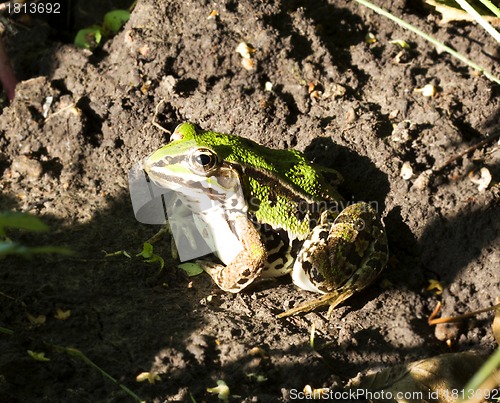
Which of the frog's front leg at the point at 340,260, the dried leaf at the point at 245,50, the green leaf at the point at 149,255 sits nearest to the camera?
the frog's front leg at the point at 340,260

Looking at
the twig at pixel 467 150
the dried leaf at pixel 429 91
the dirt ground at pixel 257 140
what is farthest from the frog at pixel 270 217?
the dried leaf at pixel 429 91

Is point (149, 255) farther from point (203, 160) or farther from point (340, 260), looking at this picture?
point (340, 260)

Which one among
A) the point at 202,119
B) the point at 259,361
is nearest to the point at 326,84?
the point at 202,119

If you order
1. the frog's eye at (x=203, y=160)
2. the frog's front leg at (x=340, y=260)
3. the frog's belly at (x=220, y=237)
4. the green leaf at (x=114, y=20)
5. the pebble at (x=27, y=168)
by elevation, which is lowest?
the pebble at (x=27, y=168)

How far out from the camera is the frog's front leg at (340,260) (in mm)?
3520

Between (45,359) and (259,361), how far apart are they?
3.42ft

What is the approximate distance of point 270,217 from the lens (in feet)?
12.4

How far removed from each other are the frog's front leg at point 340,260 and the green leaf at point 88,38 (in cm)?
240

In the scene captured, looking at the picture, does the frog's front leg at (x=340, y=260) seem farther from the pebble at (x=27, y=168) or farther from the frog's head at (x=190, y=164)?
the pebble at (x=27, y=168)

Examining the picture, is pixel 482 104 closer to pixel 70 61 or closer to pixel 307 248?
pixel 307 248

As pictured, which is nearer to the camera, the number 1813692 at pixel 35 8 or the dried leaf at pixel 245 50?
the dried leaf at pixel 245 50

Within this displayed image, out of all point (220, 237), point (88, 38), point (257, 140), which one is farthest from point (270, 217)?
point (88, 38)

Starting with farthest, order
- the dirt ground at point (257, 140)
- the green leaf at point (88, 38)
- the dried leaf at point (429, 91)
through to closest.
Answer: the green leaf at point (88, 38)
the dried leaf at point (429, 91)
the dirt ground at point (257, 140)

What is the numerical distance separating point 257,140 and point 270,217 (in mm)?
773
